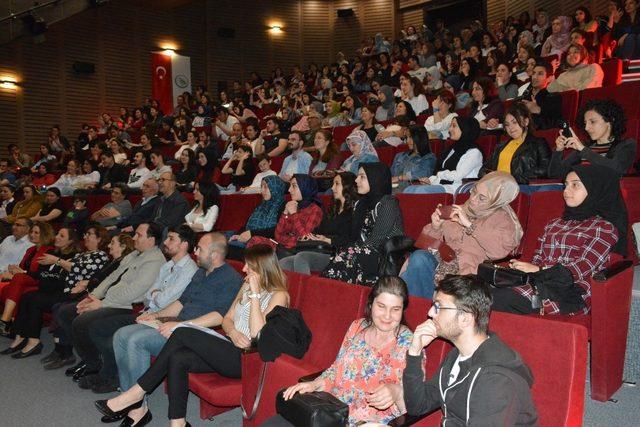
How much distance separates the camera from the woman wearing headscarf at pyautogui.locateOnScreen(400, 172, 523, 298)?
8.32 ft

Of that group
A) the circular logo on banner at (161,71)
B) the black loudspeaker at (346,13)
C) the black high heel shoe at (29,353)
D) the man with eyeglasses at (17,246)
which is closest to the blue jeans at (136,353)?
the black high heel shoe at (29,353)

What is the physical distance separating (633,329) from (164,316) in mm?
2392

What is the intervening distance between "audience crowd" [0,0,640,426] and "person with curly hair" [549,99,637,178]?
0.04ft

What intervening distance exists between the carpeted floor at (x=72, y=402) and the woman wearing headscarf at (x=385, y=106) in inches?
172

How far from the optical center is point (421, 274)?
2.59 m

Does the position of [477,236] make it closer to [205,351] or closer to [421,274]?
[421,274]

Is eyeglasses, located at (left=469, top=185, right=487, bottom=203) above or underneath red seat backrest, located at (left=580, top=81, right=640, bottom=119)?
underneath

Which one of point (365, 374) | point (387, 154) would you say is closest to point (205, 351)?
point (365, 374)

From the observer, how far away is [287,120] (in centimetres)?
821

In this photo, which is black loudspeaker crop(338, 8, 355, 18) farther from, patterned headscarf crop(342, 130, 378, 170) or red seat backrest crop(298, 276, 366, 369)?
red seat backrest crop(298, 276, 366, 369)

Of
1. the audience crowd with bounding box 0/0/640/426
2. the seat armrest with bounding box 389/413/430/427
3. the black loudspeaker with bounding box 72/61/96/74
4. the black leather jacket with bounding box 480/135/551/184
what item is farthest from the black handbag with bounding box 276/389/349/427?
the black loudspeaker with bounding box 72/61/96/74

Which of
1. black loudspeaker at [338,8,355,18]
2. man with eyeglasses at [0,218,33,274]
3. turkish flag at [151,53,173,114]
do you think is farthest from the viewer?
black loudspeaker at [338,8,355,18]

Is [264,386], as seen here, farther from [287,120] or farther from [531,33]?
[531,33]

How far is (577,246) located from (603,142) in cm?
111
